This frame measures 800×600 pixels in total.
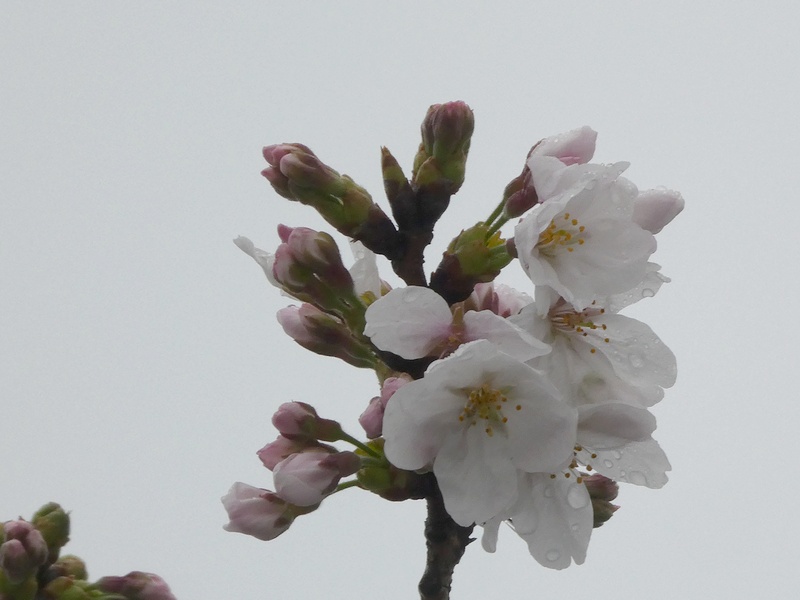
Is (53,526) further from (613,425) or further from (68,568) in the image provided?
(613,425)

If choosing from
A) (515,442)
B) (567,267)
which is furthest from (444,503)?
(567,267)

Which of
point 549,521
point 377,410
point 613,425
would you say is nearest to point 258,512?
point 377,410

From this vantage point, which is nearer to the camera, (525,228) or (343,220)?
(525,228)

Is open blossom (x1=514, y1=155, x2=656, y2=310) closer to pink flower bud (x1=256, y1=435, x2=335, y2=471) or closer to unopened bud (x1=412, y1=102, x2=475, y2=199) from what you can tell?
unopened bud (x1=412, y1=102, x2=475, y2=199)

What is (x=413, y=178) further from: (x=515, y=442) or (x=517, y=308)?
(x=515, y=442)

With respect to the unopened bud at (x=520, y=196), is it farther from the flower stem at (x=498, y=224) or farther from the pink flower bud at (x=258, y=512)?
the pink flower bud at (x=258, y=512)

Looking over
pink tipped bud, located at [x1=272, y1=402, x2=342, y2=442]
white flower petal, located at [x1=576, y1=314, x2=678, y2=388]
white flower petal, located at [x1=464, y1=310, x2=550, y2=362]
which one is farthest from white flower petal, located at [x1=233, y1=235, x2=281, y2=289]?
white flower petal, located at [x1=576, y1=314, x2=678, y2=388]
